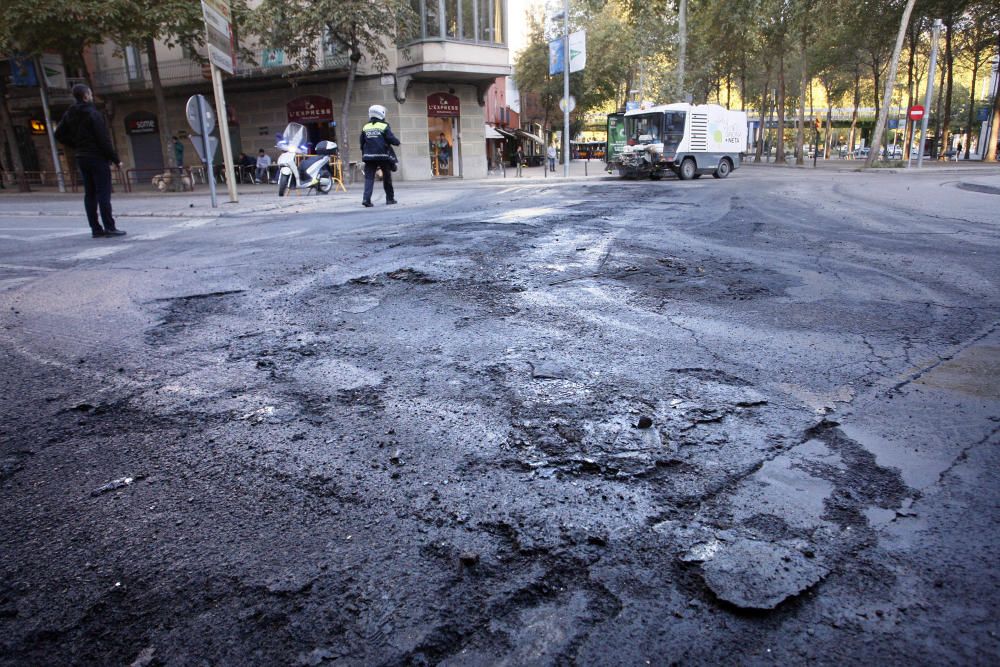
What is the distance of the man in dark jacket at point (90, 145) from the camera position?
8.94 m

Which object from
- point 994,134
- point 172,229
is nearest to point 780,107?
point 994,134

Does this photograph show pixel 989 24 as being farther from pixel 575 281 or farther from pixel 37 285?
pixel 37 285

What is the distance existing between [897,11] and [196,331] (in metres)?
44.9

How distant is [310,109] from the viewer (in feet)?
98.4

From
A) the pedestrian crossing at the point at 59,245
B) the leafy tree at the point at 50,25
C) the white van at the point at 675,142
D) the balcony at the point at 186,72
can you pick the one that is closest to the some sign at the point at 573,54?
the white van at the point at 675,142

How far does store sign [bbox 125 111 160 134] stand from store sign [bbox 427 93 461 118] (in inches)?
638

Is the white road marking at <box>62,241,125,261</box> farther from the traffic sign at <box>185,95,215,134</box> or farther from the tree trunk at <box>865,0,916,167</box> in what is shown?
the tree trunk at <box>865,0,916,167</box>

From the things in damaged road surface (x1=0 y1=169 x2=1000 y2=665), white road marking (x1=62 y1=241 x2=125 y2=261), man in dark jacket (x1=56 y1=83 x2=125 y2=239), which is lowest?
damaged road surface (x1=0 y1=169 x2=1000 y2=665)

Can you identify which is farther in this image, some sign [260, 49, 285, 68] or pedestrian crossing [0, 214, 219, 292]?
some sign [260, 49, 285, 68]

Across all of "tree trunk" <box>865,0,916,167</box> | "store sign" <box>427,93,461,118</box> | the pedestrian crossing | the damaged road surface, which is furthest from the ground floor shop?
the damaged road surface

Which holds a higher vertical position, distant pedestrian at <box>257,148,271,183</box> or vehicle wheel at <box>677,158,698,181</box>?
distant pedestrian at <box>257,148,271,183</box>

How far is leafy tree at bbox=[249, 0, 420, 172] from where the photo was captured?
23484mm

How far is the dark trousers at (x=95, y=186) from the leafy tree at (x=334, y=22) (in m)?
16.7

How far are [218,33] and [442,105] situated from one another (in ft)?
57.5
